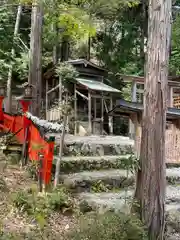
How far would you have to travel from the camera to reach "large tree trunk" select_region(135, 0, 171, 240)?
5.54 metres

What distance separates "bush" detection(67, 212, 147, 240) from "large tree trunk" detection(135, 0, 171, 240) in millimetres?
347

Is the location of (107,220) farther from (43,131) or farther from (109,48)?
(109,48)

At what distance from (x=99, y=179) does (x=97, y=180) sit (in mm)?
→ 90

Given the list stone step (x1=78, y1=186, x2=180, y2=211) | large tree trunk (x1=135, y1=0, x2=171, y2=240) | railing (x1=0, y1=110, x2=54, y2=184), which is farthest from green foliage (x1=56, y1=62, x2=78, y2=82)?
large tree trunk (x1=135, y1=0, x2=171, y2=240)

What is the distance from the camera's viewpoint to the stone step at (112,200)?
646 centimetres

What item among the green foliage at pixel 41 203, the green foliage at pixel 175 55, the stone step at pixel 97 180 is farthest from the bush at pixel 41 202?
the green foliage at pixel 175 55

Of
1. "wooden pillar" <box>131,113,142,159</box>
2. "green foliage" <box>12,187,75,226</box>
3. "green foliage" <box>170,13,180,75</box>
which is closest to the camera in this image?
"green foliage" <box>12,187,75,226</box>

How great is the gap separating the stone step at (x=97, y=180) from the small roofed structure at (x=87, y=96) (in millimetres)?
8192

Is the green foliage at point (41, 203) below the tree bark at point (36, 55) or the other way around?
below

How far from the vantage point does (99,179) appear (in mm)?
7969

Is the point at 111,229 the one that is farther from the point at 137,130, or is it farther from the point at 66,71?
the point at 66,71

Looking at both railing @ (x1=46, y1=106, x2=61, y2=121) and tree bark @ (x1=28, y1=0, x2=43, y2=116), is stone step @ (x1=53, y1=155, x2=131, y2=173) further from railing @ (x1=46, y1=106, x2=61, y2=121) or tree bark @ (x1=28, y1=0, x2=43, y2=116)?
railing @ (x1=46, y1=106, x2=61, y2=121)

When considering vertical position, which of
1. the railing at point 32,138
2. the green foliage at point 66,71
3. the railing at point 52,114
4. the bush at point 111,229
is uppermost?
the green foliage at point 66,71

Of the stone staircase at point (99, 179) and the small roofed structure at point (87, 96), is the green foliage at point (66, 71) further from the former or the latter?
the stone staircase at point (99, 179)
